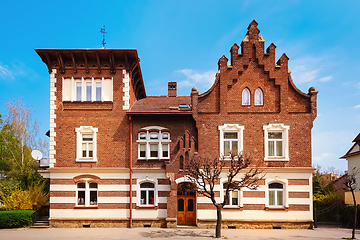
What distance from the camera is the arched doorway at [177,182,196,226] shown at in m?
19.7

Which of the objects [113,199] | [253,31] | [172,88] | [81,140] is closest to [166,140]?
[113,199]

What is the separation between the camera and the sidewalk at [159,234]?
1625cm

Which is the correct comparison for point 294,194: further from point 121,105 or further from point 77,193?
point 77,193

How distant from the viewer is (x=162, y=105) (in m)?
22.3

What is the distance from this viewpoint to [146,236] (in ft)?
54.0

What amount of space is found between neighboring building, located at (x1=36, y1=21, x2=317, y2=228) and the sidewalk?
88 cm

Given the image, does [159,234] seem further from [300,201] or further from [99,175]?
[300,201]

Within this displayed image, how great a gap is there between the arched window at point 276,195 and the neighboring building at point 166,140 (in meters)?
0.06

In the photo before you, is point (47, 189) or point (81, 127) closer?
point (81, 127)

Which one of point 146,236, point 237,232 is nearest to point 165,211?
Result: point 146,236

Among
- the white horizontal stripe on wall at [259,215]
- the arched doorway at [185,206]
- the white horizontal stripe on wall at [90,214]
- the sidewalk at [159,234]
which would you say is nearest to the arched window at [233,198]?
the white horizontal stripe on wall at [259,215]

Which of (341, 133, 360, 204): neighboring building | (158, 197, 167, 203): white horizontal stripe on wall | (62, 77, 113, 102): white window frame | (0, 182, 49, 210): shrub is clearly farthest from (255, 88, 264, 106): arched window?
(0, 182, 49, 210): shrub

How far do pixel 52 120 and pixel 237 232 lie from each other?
13.5 metres

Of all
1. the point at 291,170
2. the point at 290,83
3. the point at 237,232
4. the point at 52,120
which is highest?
the point at 290,83
